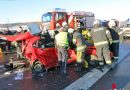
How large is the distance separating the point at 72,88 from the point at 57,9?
55.3 feet

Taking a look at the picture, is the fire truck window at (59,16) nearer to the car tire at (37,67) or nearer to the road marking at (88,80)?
the road marking at (88,80)

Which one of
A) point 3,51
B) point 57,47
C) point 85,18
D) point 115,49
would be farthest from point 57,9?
point 57,47

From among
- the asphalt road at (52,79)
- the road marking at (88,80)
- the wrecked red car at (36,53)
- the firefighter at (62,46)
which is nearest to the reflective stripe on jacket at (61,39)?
the firefighter at (62,46)

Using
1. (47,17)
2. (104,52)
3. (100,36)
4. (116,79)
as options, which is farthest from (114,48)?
(47,17)

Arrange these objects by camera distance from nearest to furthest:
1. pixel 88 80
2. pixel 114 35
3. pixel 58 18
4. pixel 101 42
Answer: pixel 88 80, pixel 101 42, pixel 114 35, pixel 58 18

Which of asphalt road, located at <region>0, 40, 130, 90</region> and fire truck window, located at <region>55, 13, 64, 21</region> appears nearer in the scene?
asphalt road, located at <region>0, 40, 130, 90</region>

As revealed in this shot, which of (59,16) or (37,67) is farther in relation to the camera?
(59,16)

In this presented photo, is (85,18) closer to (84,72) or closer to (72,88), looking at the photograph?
(84,72)

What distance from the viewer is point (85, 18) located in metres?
27.8

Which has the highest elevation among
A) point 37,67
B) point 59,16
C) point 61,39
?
point 59,16

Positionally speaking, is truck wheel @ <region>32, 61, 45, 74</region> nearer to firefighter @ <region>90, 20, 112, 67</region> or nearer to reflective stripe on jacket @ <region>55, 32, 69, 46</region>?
reflective stripe on jacket @ <region>55, 32, 69, 46</region>

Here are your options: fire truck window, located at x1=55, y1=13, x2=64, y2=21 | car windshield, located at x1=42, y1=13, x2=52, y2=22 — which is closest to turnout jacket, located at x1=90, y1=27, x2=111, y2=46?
fire truck window, located at x1=55, y1=13, x2=64, y2=21

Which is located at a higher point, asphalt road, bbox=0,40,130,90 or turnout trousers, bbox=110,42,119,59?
turnout trousers, bbox=110,42,119,59

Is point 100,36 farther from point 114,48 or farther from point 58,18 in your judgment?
point 58,18
